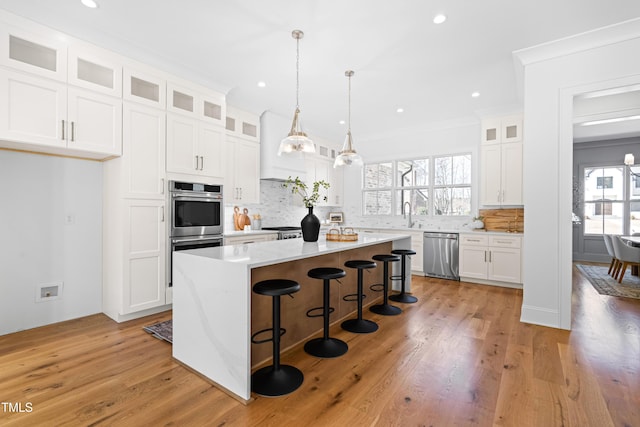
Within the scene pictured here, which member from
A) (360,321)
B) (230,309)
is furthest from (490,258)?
(230,309)

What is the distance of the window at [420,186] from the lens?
593 cm

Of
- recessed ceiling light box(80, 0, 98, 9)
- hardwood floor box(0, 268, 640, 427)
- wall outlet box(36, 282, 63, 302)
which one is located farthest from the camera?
wall outlet box(36, 282, 63, 302)

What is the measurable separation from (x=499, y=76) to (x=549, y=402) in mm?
3633

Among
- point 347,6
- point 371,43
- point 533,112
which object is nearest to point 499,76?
point 533,112

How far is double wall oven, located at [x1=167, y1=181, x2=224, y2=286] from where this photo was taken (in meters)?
3.64

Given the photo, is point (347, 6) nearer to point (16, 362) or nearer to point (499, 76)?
point (499, 76)

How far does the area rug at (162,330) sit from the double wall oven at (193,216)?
0.55 meters

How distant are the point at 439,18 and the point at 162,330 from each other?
12.8 ft

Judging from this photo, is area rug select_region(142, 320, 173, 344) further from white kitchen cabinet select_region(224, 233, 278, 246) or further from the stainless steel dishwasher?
the stainless steel dishwasher

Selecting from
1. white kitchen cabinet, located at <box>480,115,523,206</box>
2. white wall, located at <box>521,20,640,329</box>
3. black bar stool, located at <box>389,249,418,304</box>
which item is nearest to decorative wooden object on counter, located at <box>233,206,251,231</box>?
black bar stool, located at <box>389,249,418,304</box>

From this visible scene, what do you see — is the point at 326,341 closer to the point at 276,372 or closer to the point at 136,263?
the point at 276,372

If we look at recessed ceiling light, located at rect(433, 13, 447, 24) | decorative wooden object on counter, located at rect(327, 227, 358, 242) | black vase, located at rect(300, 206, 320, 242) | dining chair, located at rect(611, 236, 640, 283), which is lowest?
dining chair, located at rect(611, 236, 640, 283)

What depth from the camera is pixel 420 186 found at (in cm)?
640

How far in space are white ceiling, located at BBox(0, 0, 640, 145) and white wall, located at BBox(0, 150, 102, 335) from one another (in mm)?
1404
